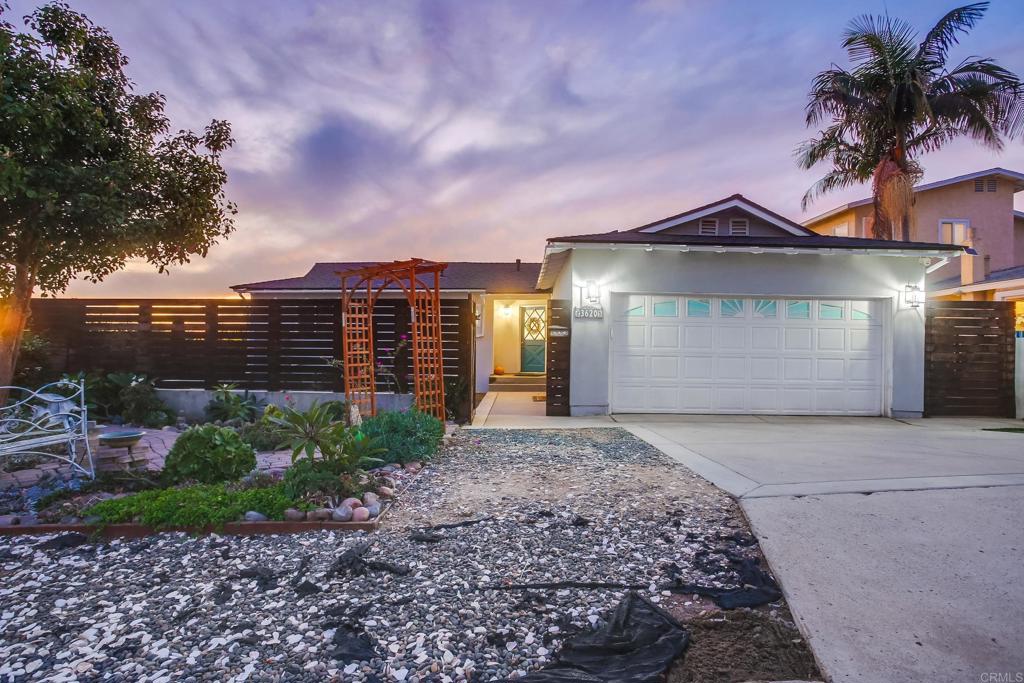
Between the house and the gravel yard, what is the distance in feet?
16.0

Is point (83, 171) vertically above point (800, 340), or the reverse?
point (83, 171)

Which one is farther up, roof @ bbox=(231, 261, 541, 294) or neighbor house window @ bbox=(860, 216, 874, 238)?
neighbor house window @ bbox=(860, 216, 874, 238)

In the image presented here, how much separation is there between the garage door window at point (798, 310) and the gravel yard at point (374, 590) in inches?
236

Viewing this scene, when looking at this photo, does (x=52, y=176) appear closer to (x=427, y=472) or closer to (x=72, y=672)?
(x=427, y=472)

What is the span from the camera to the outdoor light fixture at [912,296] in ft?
29.4

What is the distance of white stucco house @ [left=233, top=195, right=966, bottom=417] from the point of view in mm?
8875

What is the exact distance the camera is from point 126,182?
19.6 ft

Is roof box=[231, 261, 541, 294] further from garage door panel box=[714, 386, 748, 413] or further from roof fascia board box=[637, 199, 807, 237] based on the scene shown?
garage door panel box=[714, 386, 748, 413]

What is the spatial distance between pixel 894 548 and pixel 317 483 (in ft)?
11.7

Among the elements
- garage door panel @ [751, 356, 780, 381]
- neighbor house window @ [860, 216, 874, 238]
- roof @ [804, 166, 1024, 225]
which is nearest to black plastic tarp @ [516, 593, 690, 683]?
garage door panel @ [751, 356, 780, 381]

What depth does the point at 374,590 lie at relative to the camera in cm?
279

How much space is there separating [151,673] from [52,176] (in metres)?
5.34

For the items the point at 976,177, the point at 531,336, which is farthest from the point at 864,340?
the point at 976,177

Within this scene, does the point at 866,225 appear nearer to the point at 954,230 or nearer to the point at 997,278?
the point at 954,230
